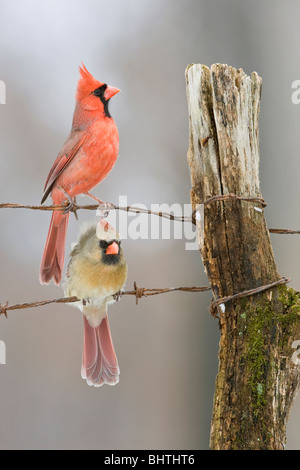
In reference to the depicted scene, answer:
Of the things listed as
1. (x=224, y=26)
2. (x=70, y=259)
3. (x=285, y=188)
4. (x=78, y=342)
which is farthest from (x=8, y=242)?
(x=224, y=26)

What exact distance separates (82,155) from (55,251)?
229 mm

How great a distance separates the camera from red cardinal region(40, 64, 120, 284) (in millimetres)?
1505

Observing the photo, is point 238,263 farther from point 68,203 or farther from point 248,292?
point 68,203

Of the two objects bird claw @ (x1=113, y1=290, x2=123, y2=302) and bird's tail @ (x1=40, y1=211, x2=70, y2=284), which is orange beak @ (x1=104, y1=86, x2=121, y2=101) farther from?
bird claw @ (x1=113, y1=290, x2=123, y2=302)

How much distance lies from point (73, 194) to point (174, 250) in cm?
A: 241

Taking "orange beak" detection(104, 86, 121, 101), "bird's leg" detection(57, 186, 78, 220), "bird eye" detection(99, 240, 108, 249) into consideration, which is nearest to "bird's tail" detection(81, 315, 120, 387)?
"bird eye" detection(99, 240, 108, 249)

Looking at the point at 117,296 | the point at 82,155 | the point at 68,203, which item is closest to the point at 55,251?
the point at 68,203

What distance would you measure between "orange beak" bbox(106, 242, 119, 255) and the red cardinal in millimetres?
171

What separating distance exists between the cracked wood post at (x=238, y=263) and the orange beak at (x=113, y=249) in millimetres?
218

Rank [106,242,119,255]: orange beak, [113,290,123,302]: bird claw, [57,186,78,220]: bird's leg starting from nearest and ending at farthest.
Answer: [57,186,78,220]: bird's leg
[106,242,119,255]: orange beak
[113,290,123,302]: bird claw

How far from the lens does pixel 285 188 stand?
13.4 feet

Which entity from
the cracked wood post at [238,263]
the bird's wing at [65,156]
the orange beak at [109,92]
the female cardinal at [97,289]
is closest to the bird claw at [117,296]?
the female cardinal at [97,289]

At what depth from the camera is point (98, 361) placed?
175cm

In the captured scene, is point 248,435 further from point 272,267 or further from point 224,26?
point 224,26
